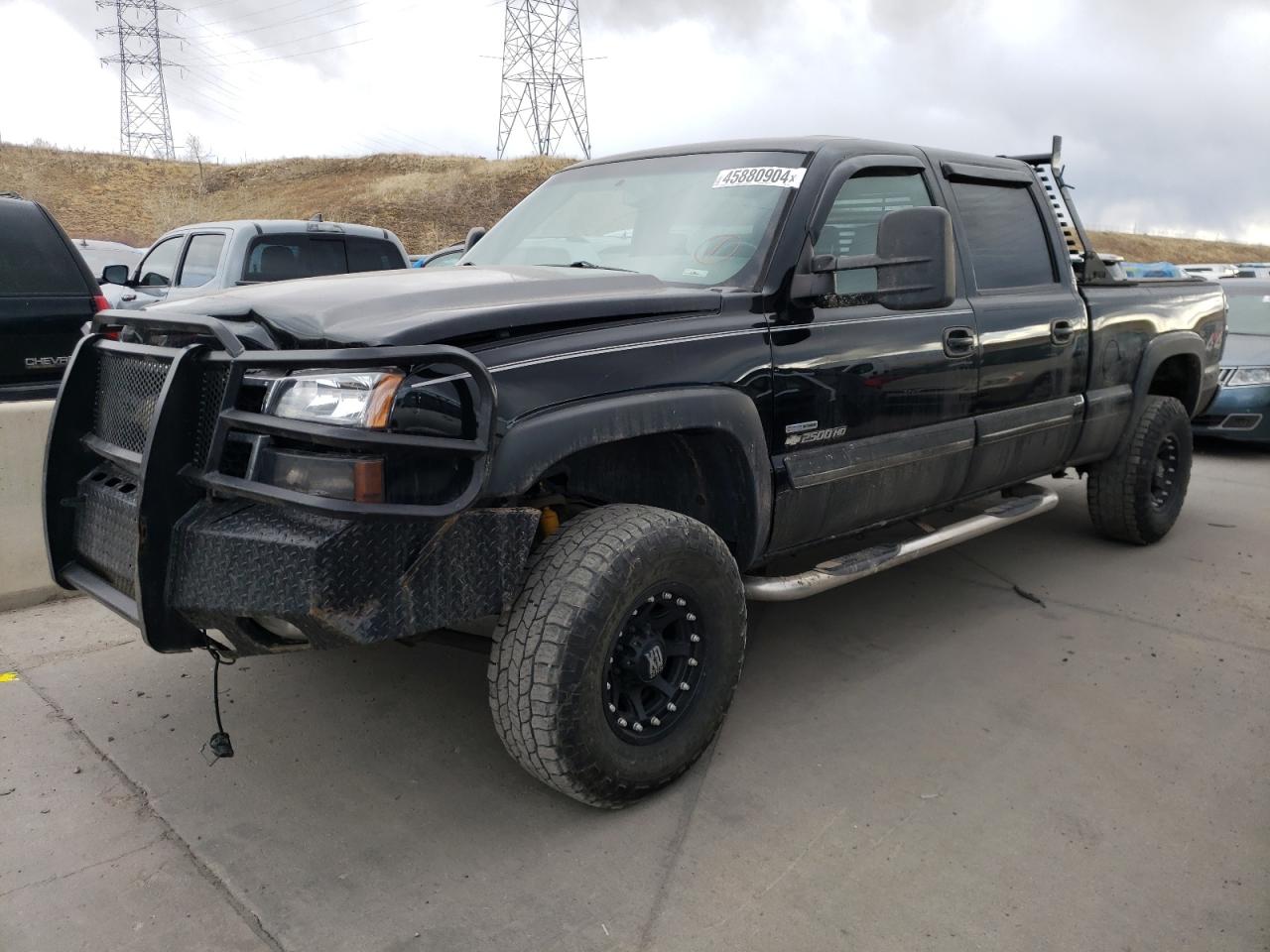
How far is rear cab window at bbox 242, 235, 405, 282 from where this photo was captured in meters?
8.29

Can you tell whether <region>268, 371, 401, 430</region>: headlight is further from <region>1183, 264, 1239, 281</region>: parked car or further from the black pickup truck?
<region>1183, 264, 1239, 281</region>: parked car

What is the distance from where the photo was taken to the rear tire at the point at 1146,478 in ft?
17.1

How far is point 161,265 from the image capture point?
9.27 meters

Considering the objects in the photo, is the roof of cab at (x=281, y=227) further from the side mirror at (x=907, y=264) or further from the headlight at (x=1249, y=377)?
the headlight at (x=1249, y=377)

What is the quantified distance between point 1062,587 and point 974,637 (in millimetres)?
942

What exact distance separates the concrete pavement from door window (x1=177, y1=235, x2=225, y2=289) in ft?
15.8

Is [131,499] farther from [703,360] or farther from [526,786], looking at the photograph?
[703,360]

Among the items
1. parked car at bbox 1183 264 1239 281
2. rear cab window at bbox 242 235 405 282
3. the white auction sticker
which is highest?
the white auction sticker

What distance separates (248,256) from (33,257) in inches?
115

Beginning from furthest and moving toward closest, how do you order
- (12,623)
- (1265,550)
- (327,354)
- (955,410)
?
1. (1265,550)
2. (12,623)
3. (955,410)
4. (327,354)

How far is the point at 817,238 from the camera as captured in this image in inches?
134

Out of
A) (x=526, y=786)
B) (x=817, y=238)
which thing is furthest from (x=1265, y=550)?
(x=526, y=786)

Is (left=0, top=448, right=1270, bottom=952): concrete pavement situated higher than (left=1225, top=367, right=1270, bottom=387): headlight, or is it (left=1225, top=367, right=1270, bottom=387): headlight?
(left=1225, top=367, right=1270, bottom=387): headlight

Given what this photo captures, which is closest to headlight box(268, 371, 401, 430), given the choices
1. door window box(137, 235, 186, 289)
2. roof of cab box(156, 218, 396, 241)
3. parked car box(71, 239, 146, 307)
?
roof of cab box(156, 218, 396, 241)
